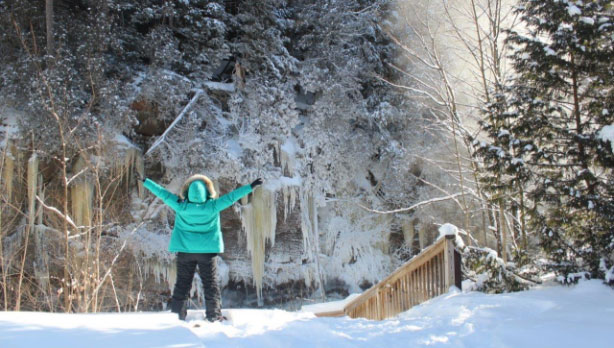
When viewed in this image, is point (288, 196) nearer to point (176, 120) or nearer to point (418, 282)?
point (176, 120)

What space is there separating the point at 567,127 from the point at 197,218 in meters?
4.02

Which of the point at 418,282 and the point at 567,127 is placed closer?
the point at 567,127

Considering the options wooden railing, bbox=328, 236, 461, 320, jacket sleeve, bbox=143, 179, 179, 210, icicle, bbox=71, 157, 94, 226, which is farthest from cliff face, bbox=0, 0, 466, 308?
jacket sleeve, bbox=143, 179, 179, 210

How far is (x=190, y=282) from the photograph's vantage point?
3.71 meters

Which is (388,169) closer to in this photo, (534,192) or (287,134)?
(287,134)

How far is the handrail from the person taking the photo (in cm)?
469

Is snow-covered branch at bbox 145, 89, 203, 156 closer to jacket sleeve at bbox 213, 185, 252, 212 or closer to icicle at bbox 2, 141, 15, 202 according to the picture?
icicle at bbox 2, 141, 15, 202

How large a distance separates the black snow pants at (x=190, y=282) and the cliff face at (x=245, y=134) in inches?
236

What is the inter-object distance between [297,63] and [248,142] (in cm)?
303

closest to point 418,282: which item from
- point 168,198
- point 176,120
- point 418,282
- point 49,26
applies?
point 418,282

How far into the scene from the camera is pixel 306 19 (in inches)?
483

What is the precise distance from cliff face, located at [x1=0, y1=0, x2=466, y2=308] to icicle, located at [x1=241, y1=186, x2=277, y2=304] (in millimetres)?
39

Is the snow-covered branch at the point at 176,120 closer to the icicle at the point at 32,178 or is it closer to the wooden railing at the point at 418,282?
the icicle at the point at 32,178

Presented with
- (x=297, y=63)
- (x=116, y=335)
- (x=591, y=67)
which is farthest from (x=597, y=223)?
(x=297, y=63)
